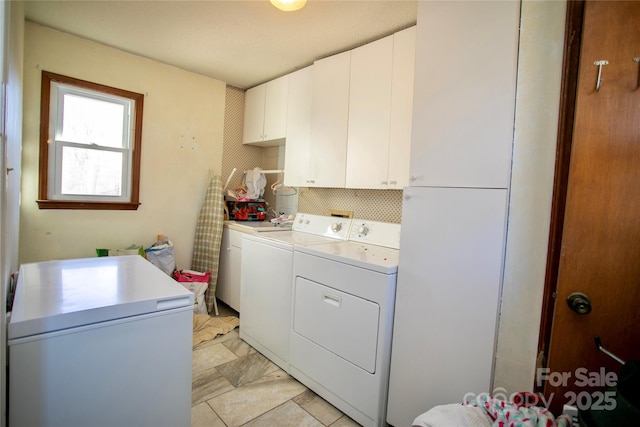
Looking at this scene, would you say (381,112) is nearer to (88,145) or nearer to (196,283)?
(196,283)

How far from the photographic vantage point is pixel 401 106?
2072 mm

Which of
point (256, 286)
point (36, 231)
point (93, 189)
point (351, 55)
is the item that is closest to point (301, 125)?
point (351, 55)

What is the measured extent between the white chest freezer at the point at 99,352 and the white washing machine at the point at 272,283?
0.91 metres

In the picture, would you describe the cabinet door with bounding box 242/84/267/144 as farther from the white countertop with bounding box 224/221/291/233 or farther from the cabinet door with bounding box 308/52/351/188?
the white countertop with bounding box 224/221/291/233

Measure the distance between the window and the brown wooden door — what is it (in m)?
3.20

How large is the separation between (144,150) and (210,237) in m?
1.05

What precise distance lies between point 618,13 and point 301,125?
220 cm

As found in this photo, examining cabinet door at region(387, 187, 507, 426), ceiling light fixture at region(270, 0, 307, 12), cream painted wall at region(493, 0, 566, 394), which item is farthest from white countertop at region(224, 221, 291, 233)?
cream painted wall at region(493, 0, 566, 394)

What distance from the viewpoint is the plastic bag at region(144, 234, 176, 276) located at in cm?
285

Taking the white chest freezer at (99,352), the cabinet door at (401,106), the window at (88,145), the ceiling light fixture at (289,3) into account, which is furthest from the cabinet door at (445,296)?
the window at (88,145)

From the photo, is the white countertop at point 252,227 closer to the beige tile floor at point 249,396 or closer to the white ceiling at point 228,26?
the beige tile floor at point 249,396

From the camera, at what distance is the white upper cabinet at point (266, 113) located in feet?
10.0

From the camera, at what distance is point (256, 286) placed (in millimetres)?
2412

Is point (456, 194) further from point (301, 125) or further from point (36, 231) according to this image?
point (36, 231)
